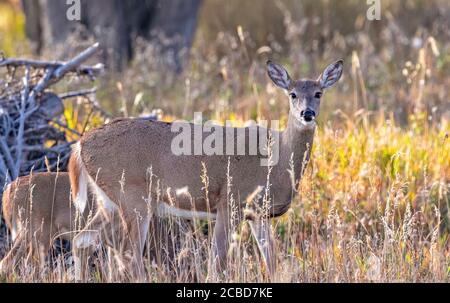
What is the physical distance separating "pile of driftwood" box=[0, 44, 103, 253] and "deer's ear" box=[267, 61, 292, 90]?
179cm

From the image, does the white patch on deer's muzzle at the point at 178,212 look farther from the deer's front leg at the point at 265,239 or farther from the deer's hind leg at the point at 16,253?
the deer's hind leg at the point at 16,253

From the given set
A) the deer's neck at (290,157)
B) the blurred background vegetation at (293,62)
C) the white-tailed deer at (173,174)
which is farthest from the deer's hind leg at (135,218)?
the blurred background vegetation at (293,62)

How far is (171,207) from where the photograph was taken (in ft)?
22.0

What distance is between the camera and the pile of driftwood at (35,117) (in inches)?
304

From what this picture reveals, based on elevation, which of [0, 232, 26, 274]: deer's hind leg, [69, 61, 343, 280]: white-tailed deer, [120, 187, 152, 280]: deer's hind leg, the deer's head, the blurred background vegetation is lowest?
[0, 232, 26, 274]: deer's hind leg

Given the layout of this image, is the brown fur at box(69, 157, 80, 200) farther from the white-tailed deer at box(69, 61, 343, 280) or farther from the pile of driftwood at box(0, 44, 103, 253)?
the pile of driftwood at box(0, 44, 103, 253)

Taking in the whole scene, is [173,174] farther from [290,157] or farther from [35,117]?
[35,117]

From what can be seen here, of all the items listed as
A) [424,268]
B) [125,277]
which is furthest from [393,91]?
[125,277]

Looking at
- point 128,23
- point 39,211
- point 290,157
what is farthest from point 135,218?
point 128,23

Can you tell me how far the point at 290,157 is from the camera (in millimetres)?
6809

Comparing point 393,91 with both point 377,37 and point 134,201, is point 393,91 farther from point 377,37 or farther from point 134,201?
point 134,201

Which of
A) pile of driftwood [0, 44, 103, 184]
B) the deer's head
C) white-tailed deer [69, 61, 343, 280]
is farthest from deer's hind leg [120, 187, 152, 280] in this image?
pile of driftwood [0, 44, 103, 184]

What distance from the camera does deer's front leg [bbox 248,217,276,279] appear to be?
6.44 m

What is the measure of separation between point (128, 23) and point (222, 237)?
8000 mm
